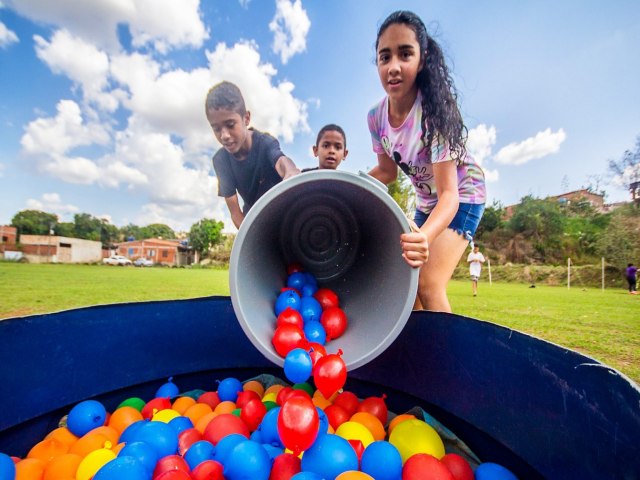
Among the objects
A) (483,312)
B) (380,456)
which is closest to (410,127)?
(380,456)

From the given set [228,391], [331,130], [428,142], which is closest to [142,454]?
[228,391]

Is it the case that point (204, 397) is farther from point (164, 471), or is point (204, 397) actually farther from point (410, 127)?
point (410, 127)

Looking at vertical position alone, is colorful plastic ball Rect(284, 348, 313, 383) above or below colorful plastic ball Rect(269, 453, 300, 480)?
above

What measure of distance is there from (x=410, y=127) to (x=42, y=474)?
193 centimetres

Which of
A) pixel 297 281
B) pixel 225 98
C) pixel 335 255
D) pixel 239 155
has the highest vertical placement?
pixel 225 98

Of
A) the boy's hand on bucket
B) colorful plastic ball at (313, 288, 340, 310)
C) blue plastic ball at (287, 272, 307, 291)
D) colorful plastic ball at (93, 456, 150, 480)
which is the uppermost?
the boy's hand on bucket

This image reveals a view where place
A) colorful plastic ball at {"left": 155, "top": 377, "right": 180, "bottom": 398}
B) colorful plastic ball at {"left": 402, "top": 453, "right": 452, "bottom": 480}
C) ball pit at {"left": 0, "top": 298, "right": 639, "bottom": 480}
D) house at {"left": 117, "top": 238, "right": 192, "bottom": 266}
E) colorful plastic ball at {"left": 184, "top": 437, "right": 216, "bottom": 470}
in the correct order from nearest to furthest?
ball pit at {"left": 0, "top": 298, "right": 639, "bottom": 480} → colorful plastic ball at {"left": 402, "top": 453, "right": 452, "bottom": 480} → colorful plastic ball at {"left": 184, "top": 437, "right": 216, "bottom": 470} → colorful plastic ball at {"left": 155, "top": 377, "right": 180, "bottom": 398} → house at {"left": 117, "top": 238, "right": 192, "bottom": 266}

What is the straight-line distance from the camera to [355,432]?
138 cm

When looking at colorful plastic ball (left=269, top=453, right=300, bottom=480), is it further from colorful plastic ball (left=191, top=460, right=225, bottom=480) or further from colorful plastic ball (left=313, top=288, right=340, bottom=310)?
colorful plastic ball (left=313, top=288, right=340, bottom=310)

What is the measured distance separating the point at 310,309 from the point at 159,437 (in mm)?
733

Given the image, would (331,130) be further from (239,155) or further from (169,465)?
(169,465)

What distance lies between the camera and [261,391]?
1.89 meters

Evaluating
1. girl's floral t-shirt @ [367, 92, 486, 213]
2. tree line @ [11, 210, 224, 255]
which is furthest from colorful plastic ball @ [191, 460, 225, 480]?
tree line @ [11, 210, 224, 255]

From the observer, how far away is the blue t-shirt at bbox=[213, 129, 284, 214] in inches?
97.9
